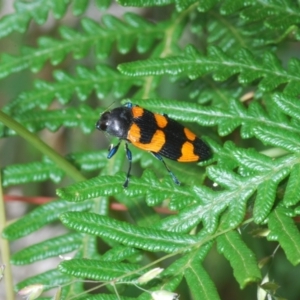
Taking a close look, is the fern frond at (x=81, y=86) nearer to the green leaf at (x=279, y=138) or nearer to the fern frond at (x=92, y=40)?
the fern frond at (x=92, y=40)

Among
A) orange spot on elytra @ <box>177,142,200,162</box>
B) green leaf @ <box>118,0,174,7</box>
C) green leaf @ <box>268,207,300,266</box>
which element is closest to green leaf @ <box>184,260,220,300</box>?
green leaf @ <box>268,207,300,266</box>

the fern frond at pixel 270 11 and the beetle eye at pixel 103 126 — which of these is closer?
the fern frond at pixel 270 11

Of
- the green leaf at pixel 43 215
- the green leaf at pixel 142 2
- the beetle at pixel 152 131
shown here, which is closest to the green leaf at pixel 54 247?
the green leaf at pixel 43 215

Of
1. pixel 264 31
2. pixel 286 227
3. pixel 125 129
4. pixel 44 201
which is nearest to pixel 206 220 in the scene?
pixel 286 227

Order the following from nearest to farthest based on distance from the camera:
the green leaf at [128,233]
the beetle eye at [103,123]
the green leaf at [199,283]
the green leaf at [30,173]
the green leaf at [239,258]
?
1. the green leaf at [239,258]
2. the green leaf at [199,283]
3. the green leaf at [128,233]
4. the beetle eye at [103,123]
5. the green leaf at [30,173]

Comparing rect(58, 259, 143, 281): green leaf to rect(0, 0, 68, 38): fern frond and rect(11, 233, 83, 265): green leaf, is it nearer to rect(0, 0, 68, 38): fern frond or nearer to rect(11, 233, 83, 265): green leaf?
rect(11, 233, 83, 265): green leaf

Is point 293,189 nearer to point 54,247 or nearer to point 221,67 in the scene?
point 221,67
